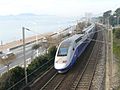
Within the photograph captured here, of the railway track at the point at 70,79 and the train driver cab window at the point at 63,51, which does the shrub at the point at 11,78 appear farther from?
the train driver cab window at the point at 63,51

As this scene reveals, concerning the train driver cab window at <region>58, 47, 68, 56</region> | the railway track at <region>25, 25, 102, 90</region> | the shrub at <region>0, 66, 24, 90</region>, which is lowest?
the railway track at <region>25, 25, 102, 90</region>

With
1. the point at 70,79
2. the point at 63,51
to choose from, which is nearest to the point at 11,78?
the point at 70,79

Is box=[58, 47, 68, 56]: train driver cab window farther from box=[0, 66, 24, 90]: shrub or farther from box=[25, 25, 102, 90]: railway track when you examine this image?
box=[0, 66, 24, 90]: shrub

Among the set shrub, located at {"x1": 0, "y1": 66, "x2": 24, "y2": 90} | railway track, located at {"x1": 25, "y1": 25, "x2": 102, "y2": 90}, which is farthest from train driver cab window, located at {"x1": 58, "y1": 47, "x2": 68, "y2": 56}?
shrub, located at {"x1": 0, "y1": 66, "x2": 24, "y2": 90}

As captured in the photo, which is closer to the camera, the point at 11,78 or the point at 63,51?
the point at 11,78

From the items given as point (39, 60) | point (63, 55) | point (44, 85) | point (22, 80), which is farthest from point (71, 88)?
point (39, 60)

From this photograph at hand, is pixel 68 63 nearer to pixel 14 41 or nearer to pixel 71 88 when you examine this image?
pixel 71 88

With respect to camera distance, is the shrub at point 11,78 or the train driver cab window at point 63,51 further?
the train driver cab window at point 63,51

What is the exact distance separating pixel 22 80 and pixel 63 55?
633cm

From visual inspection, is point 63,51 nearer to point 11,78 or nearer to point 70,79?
point 70,79

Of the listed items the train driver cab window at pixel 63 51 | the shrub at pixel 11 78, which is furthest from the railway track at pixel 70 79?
the train driver cab window at pixel 63 51

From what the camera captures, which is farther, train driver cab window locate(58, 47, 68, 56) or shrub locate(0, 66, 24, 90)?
train driver cab window locate(58, 47, 68, 56)

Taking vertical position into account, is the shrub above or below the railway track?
above

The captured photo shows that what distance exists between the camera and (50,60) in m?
35.1
